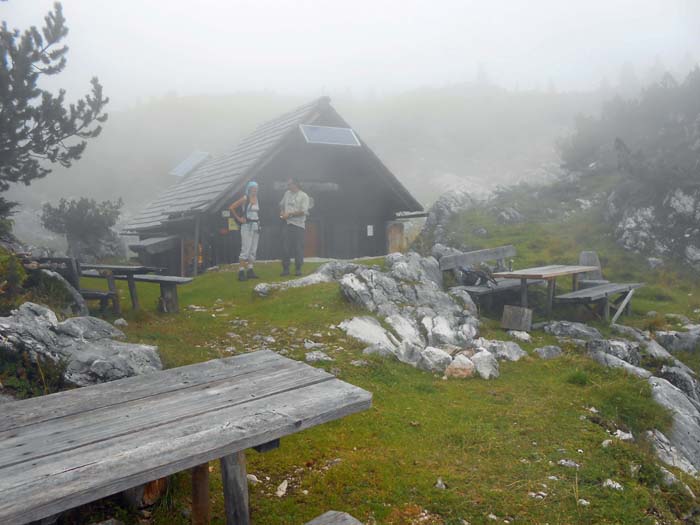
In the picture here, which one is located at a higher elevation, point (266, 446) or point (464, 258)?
point (266, 446)

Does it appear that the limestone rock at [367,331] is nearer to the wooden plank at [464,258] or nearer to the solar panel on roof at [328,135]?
the wooden plank at [464,258]

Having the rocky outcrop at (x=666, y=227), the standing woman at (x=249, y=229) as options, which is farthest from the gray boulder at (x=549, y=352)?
the rocky outcrop at (x=666, y=227)

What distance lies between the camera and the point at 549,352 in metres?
8.09

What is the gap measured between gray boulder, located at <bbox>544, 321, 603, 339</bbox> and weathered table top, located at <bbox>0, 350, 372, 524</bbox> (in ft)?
24.8

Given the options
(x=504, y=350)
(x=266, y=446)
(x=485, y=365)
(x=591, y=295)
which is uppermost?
(x=266, y=446)

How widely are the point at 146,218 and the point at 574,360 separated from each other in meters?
17.2

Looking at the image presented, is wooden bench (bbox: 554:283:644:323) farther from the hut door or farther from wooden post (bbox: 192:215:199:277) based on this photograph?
wooden post (bbox: 192:215:199:277)

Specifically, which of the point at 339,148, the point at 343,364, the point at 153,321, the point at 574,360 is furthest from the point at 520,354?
the point at 339,148

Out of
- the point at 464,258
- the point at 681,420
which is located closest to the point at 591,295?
the point at 464,258

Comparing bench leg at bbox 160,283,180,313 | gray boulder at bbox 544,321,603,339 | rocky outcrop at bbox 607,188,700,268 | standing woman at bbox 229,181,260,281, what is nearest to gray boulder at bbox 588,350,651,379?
gray boulder at bbox 544,321,603,339

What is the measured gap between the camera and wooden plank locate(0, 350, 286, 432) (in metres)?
2.68

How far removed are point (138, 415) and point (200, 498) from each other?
87 cm

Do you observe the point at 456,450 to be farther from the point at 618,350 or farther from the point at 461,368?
the point at 618,350

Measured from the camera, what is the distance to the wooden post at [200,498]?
308cm
